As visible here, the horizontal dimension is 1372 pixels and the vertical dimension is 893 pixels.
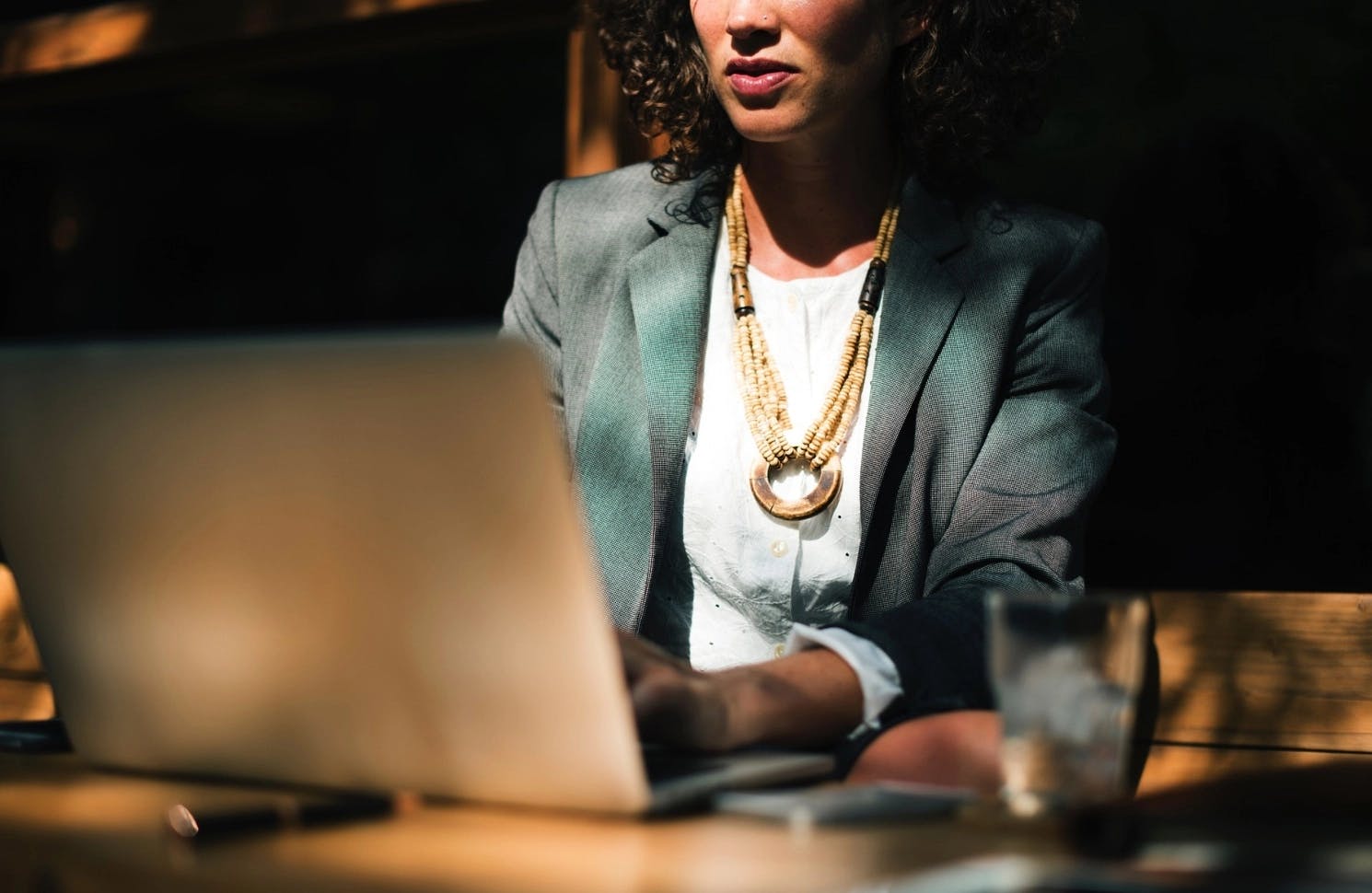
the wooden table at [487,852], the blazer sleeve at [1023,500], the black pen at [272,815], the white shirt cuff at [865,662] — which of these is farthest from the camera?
the blazer sleeve at [1023,500]

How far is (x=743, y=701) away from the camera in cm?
126

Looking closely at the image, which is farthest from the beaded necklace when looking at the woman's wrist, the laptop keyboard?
the laptop keyboard

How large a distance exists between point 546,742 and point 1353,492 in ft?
5.79

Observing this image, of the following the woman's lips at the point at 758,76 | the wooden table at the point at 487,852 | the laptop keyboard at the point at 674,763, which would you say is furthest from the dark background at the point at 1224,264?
the wooden table at the point at 487,852

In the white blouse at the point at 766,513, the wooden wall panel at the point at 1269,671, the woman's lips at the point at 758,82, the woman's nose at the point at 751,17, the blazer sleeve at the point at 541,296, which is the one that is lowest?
the wooden wall panel at the point at 1269,671

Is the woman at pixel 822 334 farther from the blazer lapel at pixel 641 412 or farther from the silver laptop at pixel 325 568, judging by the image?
the silver laptop at pixel 325 568

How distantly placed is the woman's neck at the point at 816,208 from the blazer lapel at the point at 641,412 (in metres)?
0.11

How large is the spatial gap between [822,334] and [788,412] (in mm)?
128

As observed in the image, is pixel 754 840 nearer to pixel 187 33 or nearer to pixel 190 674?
pixel 190 674

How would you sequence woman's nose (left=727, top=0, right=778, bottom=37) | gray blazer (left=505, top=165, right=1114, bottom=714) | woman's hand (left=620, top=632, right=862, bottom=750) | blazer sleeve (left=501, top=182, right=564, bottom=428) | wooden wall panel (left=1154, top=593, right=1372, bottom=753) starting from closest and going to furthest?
1. woman's hand (left=620, top=632, right=862, bottom=750)
2. gray blazer (left=505, top=165, right=1114, bottom=714)
3. woman's nose (left=727, top=0, right=778, bottom=37)
4. wooden wall panel (left=1154, top=593, right=1372, bottom=753)
5. blazer sleeve (left=501, top=182, right=564, bottom=428)

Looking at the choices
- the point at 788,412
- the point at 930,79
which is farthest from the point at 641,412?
the point at 930,79

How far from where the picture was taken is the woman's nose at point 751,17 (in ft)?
6.75

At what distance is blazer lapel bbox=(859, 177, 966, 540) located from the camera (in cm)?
203

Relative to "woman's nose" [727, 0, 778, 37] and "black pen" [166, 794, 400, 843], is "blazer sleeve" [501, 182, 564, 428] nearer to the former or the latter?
"woman's nose" [727, 0, 778, 37]
